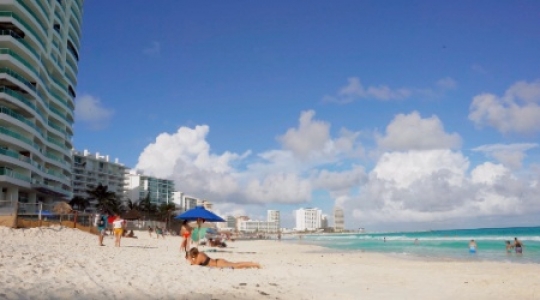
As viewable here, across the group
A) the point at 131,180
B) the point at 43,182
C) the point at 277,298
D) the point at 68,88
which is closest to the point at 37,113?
the point at 43,182

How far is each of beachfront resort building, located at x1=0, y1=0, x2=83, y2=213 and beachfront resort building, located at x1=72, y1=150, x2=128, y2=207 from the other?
50347mm

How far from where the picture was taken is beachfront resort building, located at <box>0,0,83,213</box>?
1650 inches

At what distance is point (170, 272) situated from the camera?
1018 centimetres

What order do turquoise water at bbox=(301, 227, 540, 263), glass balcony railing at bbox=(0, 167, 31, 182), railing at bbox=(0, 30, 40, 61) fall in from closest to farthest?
turquoise water at bbox=(301, 227, 540, 263), glass balcony railing at bbox=(0, 167, 31, 182), railing at bbox=(0, 30, 40, 61)

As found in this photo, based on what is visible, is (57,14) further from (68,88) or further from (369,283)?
(369,283)

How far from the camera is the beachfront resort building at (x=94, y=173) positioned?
360 ft

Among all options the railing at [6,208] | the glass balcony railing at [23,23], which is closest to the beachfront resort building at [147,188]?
the glass balcony railing at [23,23]

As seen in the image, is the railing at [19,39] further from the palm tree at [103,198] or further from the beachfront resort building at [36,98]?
the palm tree at [103,198]

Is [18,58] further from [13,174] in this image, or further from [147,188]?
[147,188]

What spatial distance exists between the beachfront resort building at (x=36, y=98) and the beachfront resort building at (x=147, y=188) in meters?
77.9

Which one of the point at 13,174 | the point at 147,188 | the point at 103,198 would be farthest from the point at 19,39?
the point at 147,188

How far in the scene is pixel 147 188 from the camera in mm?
147875

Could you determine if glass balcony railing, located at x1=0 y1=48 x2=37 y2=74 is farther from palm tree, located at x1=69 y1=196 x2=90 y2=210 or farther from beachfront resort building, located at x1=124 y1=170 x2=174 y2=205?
beachfront resort building, located at x1=124 y1=170 x2=174 y2=205

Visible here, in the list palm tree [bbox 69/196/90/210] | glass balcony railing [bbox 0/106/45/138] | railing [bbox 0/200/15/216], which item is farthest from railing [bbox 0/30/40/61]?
palm tree [bbox 69/196/90/210]
